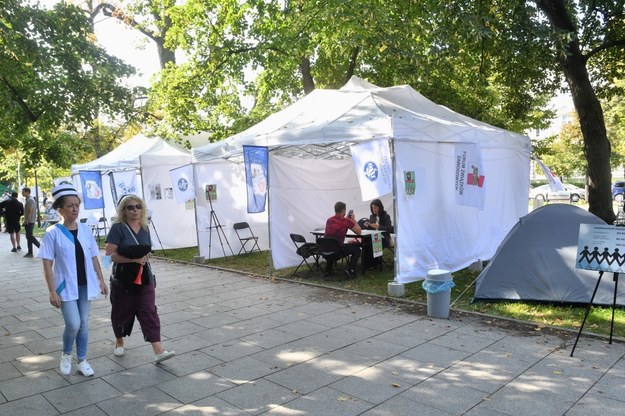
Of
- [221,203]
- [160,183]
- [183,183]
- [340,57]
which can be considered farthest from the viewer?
[340,57]

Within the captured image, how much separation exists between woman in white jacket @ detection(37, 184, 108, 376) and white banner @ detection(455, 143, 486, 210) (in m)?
6.04

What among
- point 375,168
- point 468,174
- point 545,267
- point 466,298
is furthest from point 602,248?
point 468,174

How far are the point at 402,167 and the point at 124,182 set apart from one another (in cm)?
925

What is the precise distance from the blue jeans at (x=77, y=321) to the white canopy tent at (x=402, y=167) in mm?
4668

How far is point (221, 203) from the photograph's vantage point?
12.2m

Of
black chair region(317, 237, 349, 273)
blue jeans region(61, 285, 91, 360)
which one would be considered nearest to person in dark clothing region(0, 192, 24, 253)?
black chair region(317, 237, 349, 273)

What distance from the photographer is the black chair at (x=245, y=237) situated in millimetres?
12531

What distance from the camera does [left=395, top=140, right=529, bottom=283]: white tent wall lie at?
7859mm

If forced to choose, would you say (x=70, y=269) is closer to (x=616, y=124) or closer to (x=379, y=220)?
(x=379, y=220)

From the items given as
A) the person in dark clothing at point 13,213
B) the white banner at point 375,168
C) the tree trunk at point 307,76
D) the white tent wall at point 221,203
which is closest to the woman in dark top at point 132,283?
the white banner at point 375,168

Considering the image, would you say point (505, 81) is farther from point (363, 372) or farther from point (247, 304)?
point (363, 372)

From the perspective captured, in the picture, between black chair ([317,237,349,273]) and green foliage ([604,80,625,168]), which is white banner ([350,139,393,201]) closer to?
black chair ([317,237,349,273])

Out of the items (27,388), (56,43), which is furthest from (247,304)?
(56,43)

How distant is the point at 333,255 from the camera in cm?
914
